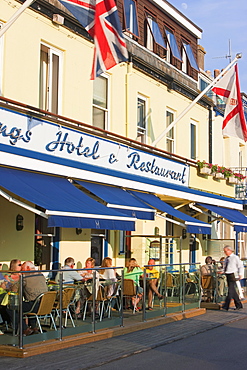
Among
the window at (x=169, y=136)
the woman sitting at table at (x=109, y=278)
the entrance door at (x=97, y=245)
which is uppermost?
the window at (x=169, y=136)

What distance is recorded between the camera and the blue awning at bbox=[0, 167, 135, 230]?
1067cm

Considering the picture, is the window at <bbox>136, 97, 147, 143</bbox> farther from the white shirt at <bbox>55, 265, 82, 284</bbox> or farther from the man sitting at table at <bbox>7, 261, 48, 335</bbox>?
the man sitting at table at <bbox>7, 261, 48, 335</bbox>

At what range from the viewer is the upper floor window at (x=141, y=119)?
18.9 m

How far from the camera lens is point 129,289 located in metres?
12.3

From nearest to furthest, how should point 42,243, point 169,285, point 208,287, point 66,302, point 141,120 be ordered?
point 66,302 < point 169,285 < point 42,243 < point 208,287 < point 141,120

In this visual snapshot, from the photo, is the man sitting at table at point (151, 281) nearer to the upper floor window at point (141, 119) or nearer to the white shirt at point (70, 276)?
the white shirt at point (70, 276)

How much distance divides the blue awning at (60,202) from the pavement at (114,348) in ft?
7.16

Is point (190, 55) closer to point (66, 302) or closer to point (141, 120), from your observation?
point (141, 120)

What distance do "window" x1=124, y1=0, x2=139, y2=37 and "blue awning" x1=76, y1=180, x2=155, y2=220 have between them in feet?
19.5

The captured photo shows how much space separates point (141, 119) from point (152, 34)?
131 inches

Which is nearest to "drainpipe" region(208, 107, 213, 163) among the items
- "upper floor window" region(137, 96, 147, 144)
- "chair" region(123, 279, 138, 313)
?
"upper floor window" region(137, 96, 147, 144)

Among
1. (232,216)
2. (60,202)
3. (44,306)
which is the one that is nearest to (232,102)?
(232,216)

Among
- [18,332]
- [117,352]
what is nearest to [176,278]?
[117,352]

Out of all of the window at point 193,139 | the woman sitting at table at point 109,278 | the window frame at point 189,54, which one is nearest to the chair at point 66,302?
the woman sitting at table at point 109,278
